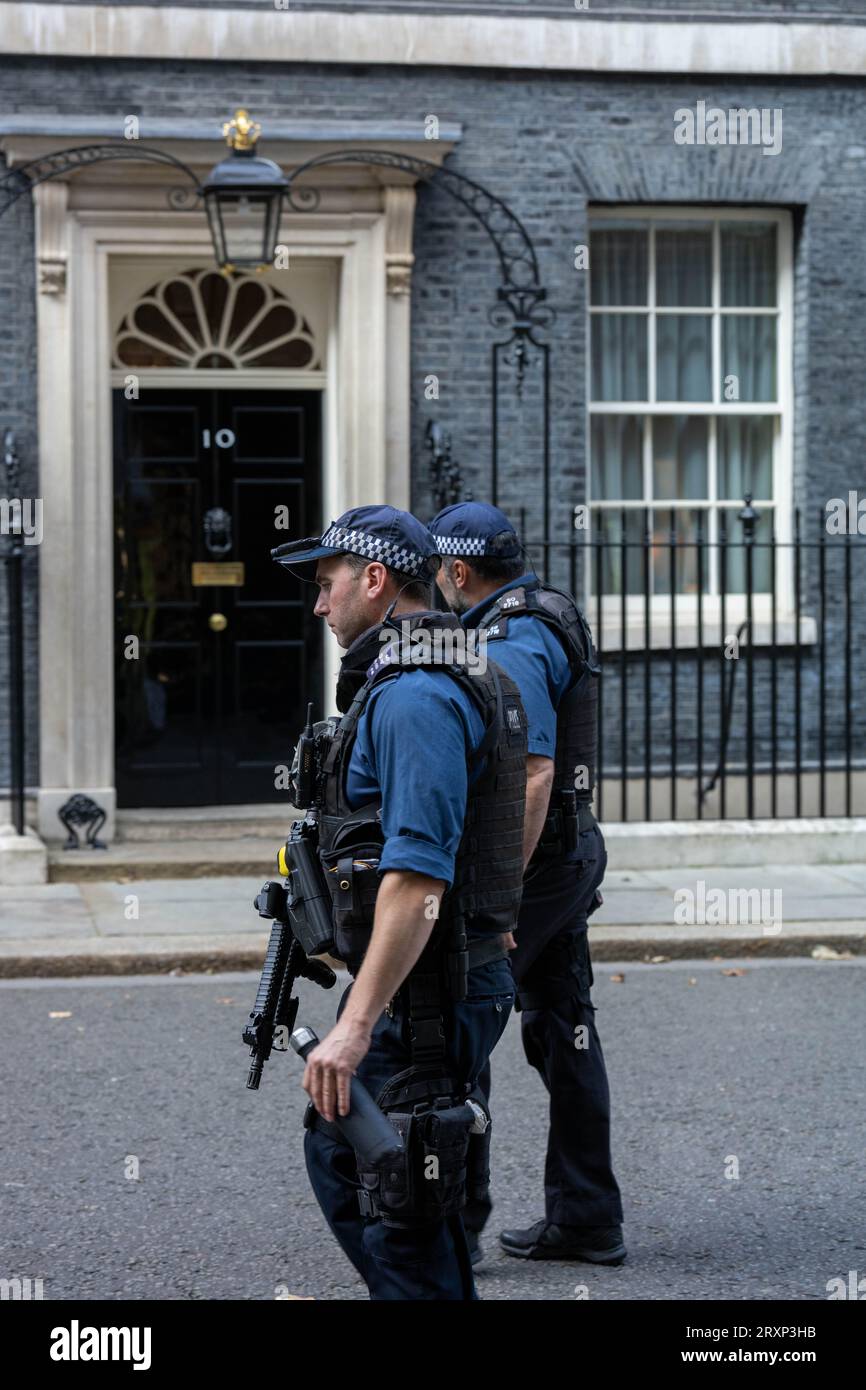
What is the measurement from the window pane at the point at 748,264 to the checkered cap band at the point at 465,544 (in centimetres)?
778

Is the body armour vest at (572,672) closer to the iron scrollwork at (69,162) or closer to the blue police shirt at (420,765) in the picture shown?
the blue police shirt at (420,765)

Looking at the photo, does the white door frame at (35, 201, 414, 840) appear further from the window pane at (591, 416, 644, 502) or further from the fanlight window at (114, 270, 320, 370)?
the window pane at (591, 416, 644, 502)

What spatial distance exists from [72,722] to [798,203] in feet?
18.6

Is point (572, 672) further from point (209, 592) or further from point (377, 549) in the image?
point (209, 592)

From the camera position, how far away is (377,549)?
11.7 feet

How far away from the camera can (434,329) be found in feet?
37.3

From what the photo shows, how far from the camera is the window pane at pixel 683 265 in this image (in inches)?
472

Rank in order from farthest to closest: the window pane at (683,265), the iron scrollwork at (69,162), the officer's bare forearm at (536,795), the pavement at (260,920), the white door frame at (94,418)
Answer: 1. the window pane at (683,265)
2. the white door frame at (94,418)
3. the iron scrollwork at (69,162)
4. the pavement at (260,920)
5. the officer's bare forearm at (536,795)

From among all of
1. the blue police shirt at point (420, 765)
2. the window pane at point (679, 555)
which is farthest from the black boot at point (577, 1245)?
the window pane at point (679, 555)

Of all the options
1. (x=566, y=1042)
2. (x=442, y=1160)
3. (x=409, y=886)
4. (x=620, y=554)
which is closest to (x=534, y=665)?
(x=566, y=1042)

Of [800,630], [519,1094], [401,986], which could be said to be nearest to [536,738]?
[401,986]

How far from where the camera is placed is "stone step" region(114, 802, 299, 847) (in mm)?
10984

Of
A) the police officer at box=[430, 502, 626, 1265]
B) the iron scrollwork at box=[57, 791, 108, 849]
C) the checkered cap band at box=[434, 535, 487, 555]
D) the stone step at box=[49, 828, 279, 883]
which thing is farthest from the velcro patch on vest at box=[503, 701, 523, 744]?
the iron scrollwork at box=[57, 791, 108, 849]

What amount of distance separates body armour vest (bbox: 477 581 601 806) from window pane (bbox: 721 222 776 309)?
7675 millimetres
